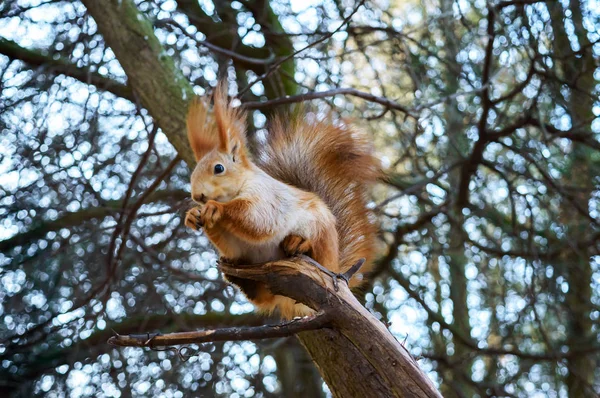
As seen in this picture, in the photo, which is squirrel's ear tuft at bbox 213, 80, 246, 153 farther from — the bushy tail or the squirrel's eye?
the bushy tail

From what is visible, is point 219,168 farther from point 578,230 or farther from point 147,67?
point 578,230

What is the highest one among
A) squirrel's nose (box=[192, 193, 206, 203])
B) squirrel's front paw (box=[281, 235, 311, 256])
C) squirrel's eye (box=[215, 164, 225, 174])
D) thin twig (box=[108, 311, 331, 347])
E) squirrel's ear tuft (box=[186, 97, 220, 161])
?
squirrel's ear tuft (box=[186, 97, 220, 161])

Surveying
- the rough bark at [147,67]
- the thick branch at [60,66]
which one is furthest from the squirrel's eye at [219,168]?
the thick branch at [60,66]

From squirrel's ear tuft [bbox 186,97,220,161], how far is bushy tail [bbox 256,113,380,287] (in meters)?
0.46

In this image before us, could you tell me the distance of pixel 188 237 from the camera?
4418 millimetres

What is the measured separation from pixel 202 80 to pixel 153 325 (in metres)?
1.48

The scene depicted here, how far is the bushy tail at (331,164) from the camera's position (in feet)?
9.52

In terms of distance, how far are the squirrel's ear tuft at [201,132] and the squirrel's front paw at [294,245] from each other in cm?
44

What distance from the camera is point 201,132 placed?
256cm

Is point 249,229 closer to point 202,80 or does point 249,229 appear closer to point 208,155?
point 208,155

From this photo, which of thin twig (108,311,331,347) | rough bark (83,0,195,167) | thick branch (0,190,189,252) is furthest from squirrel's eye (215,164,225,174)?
thick branch (0,190,189,252)

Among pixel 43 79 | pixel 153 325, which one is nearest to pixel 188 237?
pixel 153 325

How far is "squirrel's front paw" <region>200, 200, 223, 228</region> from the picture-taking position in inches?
84.5

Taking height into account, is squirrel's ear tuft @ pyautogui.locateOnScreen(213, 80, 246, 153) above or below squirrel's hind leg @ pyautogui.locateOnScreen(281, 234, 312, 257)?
above
